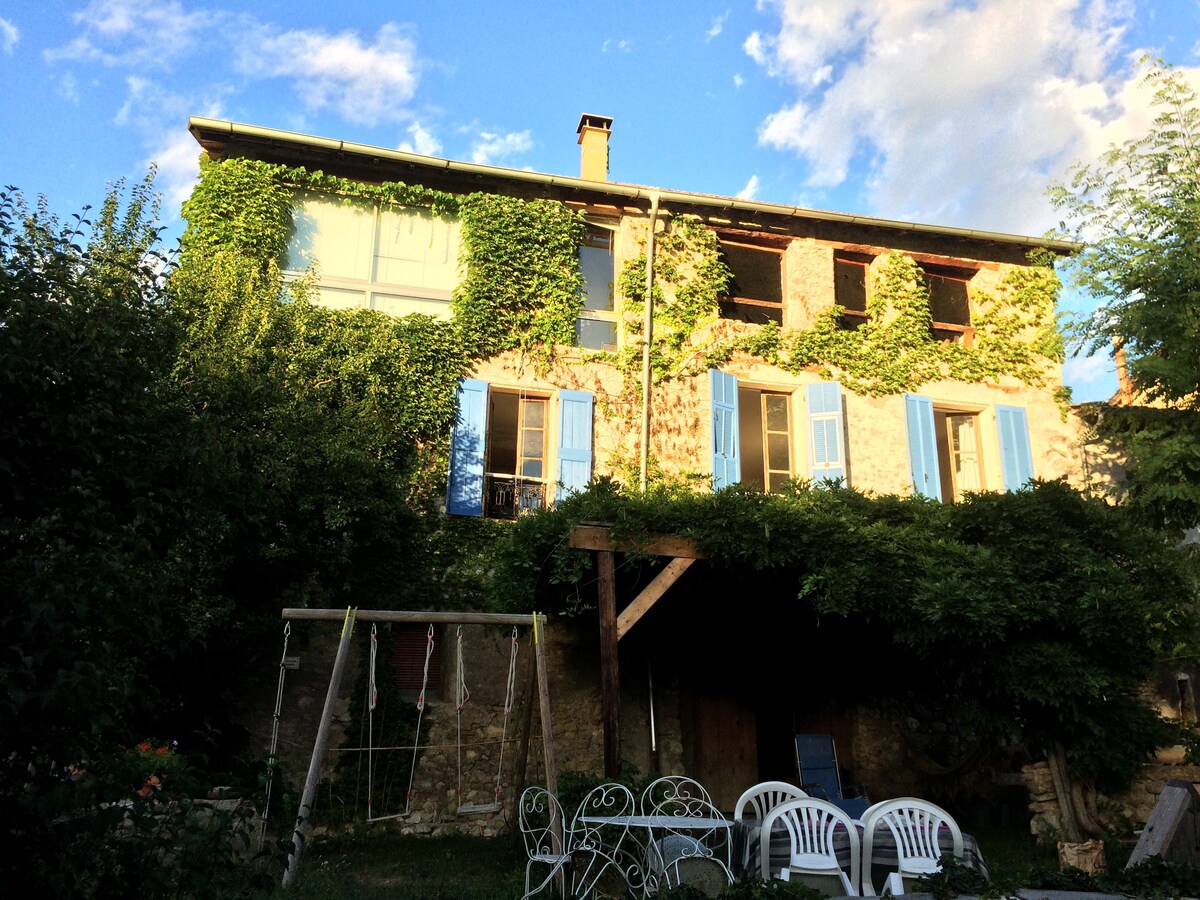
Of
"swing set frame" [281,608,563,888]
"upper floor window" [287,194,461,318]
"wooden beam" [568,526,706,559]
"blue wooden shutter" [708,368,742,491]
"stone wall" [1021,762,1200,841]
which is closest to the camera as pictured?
"swing set frame" [281,608,563,888]

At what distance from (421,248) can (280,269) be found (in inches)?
63.1

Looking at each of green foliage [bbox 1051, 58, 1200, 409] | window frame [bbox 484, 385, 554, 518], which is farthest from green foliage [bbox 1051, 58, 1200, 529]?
window frame [bbox 484, 385, 554, 518]

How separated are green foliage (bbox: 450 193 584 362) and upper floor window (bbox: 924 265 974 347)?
5089 mm

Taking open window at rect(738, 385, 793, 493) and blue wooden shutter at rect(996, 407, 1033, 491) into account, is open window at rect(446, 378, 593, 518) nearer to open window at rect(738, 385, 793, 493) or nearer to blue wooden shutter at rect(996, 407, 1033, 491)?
open window at rect(738, 385, 793, 493)

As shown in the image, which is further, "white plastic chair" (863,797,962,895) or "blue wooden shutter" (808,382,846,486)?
"blue wooden shutter" (808,382,846,486)

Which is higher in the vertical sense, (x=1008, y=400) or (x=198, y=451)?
(x=1008, y=400)

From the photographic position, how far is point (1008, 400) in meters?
11.9

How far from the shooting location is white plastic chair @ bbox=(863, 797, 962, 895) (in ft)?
17.0

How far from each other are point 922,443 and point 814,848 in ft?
22.9

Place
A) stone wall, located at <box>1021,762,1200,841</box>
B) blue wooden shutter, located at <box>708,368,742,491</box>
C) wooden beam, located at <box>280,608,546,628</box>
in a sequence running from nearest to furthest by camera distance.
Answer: wooden beam, located at <box>280,608,546,628</box>
stone wall, located at <box>1021,762,1200,841</box>
blue wooden shutter, located at <box>708,368,742,491</box>

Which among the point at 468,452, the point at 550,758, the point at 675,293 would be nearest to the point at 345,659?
the point at 550,758

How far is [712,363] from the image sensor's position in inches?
441

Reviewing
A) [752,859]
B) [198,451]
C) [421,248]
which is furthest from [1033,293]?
[198,451]

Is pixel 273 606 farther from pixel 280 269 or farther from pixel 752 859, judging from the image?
pixel 752 859
